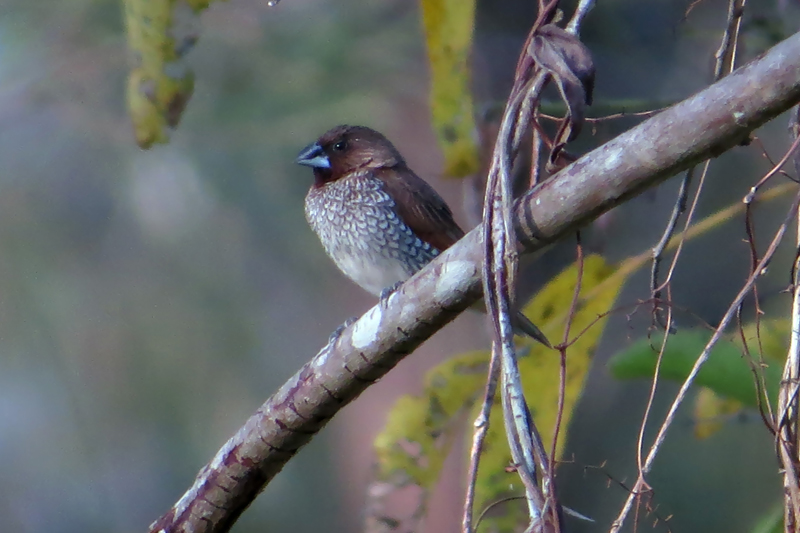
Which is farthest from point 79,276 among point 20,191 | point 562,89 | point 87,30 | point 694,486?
point 562,89

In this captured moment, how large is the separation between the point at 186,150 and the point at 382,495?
5.85ft

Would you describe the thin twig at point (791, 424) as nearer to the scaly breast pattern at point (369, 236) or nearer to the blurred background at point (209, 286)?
the scaly breast pattern at point (369, 236)

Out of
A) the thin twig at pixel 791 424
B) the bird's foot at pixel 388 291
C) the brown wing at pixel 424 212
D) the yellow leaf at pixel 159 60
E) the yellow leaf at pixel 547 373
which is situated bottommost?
the thin twig at pixel 791 424

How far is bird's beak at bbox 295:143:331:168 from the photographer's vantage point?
2207mm

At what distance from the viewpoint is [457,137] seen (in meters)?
1.84

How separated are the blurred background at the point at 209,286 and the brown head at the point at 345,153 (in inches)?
22.0

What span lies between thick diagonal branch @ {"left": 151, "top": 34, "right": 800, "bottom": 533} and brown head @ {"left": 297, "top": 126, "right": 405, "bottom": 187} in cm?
88

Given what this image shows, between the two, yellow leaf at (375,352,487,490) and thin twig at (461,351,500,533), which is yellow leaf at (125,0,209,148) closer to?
yellow leaf at (375,352,487,490)

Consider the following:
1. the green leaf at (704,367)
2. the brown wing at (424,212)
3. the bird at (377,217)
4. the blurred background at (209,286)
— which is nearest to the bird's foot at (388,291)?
the bird at (377,217)

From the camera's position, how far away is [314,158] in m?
2.21

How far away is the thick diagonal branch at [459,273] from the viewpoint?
923 millimetres

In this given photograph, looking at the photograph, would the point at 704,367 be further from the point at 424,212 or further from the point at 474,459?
the point at 474,459

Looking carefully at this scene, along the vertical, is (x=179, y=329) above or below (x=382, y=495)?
above

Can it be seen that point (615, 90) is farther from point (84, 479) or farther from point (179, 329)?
point (84, 479)
